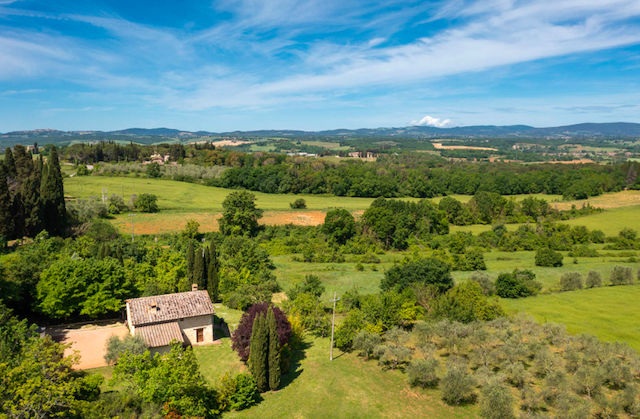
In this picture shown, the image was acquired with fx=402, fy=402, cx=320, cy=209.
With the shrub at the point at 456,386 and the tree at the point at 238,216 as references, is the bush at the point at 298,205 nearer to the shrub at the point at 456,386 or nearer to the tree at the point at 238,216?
the tree at the point at 238,216

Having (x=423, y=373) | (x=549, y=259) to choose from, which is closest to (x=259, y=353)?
(x=423, y=373)

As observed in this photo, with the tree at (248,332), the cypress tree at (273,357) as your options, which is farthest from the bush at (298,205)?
the cypress tree at (273,357)

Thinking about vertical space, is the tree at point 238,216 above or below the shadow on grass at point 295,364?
above

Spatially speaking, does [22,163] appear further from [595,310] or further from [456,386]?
[595,310]

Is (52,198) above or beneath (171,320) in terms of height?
above

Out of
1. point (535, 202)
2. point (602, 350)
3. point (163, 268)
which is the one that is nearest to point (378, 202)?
point (535, 202)

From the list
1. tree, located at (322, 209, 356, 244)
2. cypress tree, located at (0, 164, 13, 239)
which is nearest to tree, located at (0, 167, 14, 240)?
cypress tree, located at (0, 164, 13, 239)

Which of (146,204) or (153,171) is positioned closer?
(146,204)

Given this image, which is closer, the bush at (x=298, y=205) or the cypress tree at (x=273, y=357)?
the cypress tree at (x=273, y=357)
